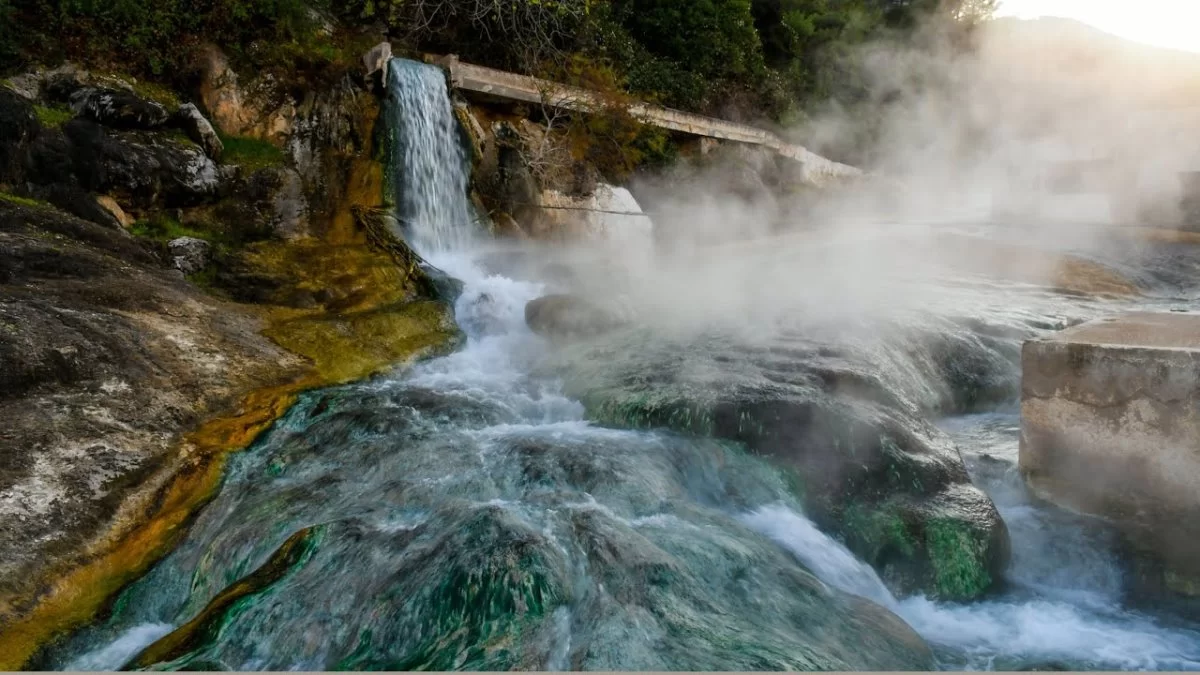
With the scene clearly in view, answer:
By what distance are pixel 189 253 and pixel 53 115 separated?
6.48ft

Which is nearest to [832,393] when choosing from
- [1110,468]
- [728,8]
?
[1110,468]

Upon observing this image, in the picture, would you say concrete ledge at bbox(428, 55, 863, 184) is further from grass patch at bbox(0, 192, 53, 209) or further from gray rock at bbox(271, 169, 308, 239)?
grass patch at bbox(0, 192, 53, 209)

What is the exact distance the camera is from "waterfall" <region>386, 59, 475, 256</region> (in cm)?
865

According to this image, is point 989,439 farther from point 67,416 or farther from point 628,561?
point 67,416

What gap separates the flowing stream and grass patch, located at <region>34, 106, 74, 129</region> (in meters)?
4.48

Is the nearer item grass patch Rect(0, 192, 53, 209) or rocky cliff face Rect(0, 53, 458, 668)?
rocky cliff face Rect(0, 53, 458, 668)

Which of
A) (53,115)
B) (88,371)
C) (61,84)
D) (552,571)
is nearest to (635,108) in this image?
(61,84)

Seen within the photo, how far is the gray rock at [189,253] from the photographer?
6449mm

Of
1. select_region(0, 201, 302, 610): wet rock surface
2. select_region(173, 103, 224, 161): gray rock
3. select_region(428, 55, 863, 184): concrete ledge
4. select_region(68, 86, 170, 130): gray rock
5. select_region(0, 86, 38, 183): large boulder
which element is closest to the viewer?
select_region(0, 201, 302, 610): wet rock surface

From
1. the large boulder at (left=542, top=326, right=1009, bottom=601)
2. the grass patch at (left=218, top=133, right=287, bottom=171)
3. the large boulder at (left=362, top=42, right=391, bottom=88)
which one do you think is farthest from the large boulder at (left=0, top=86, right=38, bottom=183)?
the large boulder at (left=542, top=326, right=1009, bottom=601)

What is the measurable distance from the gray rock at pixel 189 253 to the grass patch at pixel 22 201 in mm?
1002

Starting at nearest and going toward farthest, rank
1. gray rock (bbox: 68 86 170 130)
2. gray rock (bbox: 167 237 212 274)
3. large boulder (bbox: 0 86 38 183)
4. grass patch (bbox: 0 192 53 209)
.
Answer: grass patch (bbox: 0 192 53 209) → large boulder (bbox: 0 86 38 183) → gray rock (bbox: 167 237 212 274) → gray rock (bbox: 68 86 170 130)

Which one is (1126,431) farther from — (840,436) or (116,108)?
(116,108)

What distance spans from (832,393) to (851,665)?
2.33m
